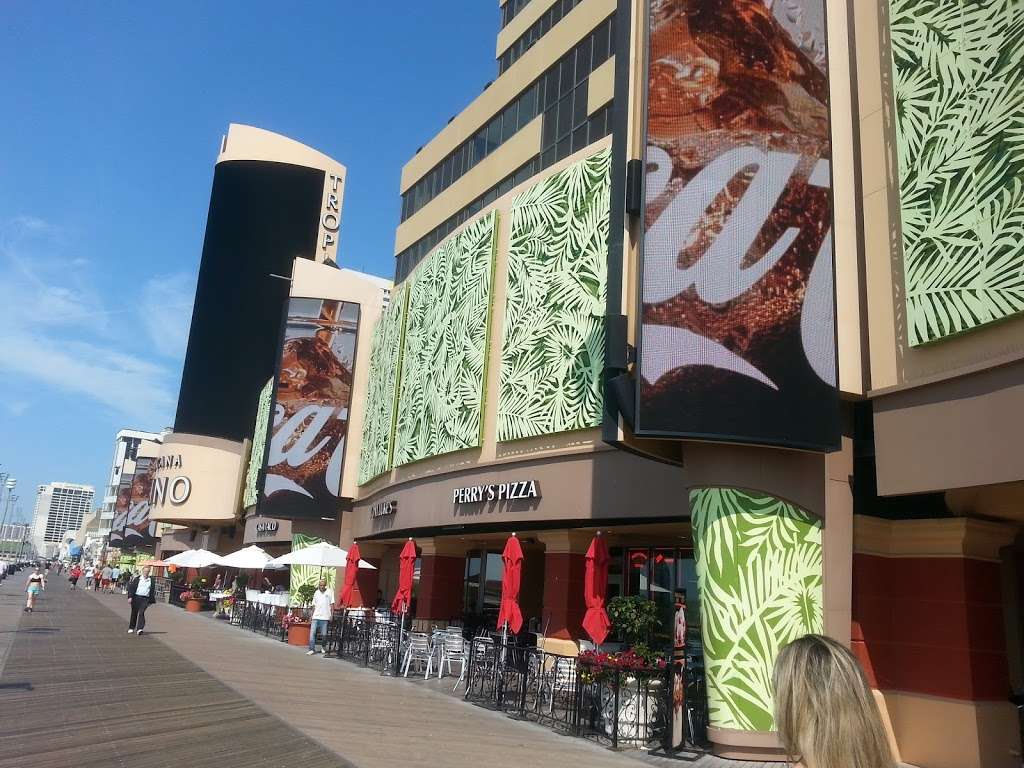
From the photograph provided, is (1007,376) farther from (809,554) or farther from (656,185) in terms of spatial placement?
(656,185)

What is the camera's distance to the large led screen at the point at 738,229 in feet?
40.2

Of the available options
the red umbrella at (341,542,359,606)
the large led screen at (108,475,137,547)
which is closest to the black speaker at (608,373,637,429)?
the red umbrella at (341,542,359,606)

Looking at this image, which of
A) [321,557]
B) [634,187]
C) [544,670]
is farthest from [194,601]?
[634,187]

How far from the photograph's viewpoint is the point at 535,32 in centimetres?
2738

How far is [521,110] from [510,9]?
7.39 meters

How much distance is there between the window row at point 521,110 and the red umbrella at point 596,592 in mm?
13016

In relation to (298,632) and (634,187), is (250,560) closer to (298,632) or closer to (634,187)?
(298,632)

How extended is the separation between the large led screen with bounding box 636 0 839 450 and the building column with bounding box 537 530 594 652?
7360 millimetres

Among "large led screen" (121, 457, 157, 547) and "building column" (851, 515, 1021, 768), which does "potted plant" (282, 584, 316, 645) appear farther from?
"large led screen" (121, 457, 157, 547)

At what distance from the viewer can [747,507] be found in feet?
39.7

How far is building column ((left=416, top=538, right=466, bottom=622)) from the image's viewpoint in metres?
25.6

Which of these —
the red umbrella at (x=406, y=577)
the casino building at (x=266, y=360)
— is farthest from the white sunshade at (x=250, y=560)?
the red umbrella at (x=406, y=577)

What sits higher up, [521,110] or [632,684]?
[521,110]

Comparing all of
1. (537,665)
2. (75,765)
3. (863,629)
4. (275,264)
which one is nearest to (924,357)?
(863,629)
